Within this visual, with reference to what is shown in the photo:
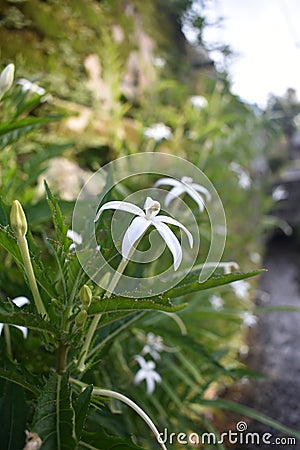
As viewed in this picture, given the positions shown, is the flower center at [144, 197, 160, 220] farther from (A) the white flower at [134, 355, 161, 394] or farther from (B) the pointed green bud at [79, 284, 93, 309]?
(A) the white flower at [134, 355, 161, 394]

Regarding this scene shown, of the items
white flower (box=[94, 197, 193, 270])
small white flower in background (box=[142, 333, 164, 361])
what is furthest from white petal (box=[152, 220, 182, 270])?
small white flower in background (box=[142, 333, 164, 361])

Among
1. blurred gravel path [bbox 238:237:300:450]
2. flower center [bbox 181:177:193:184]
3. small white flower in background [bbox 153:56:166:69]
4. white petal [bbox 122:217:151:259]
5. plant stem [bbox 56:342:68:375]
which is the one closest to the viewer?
white petal [bbox 122:217:151:259]

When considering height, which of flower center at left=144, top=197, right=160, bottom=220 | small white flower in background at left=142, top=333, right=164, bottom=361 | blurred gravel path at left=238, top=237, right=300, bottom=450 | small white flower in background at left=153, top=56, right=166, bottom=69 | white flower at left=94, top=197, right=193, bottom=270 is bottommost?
blurred gravel path at left=238, top=237, right=300, bottom=450

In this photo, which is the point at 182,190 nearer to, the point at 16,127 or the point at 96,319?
the point at 96,319

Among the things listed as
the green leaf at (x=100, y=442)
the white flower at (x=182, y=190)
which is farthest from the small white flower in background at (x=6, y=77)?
the green leaf at (x=100, y=442)

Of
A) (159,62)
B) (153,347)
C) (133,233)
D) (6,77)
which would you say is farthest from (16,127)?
(159,62)

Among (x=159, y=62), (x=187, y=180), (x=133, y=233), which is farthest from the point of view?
(x=159, y=62)

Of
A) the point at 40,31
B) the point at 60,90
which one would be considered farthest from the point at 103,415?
the point at 40,31
